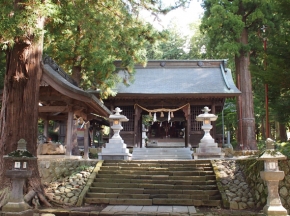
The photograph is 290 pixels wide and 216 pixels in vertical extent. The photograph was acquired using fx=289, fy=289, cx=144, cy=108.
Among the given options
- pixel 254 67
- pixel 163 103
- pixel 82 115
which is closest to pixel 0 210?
pixel 82 115

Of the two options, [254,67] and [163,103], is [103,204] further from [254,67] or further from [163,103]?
[163,103]

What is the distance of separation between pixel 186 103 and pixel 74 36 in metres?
7.29

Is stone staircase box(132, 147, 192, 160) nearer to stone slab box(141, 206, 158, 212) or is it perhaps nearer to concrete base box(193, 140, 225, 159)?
concrete base box(193, 140, 225, 159)

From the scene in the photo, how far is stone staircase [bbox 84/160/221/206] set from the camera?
313 inches

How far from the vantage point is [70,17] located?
9.55m

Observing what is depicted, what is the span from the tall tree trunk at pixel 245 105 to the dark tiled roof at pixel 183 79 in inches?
21.6

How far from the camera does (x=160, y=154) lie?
14625mm

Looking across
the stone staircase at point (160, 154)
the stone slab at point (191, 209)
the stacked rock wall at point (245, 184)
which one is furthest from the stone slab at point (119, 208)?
the stone staircase at point (160, 154)

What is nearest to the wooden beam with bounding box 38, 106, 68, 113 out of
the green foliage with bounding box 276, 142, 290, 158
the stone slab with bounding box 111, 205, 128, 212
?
the stone slab with bounding box 111, 205, 128, 212

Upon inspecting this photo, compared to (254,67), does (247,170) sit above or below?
below

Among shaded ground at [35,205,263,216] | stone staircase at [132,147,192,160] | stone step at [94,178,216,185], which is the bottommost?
shaded ground at [35,205,263,216]

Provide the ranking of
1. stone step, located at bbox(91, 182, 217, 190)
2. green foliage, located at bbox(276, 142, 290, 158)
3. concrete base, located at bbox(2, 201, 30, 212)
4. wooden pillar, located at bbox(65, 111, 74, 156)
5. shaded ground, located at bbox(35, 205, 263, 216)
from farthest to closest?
wooden pillar, located at bbox(65, 111, 74, 156), stone step, located at bbox(91, 182, 217, 190), green foliage, located at bbox(276, 142, 290, 158), shaded ground, located at bbox(35, 205, 263, 216), concrete base, located at bbox(2, 201, 30, 212)

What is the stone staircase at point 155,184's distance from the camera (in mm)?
7953

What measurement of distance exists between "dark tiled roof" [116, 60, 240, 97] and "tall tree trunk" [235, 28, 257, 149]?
549mm
